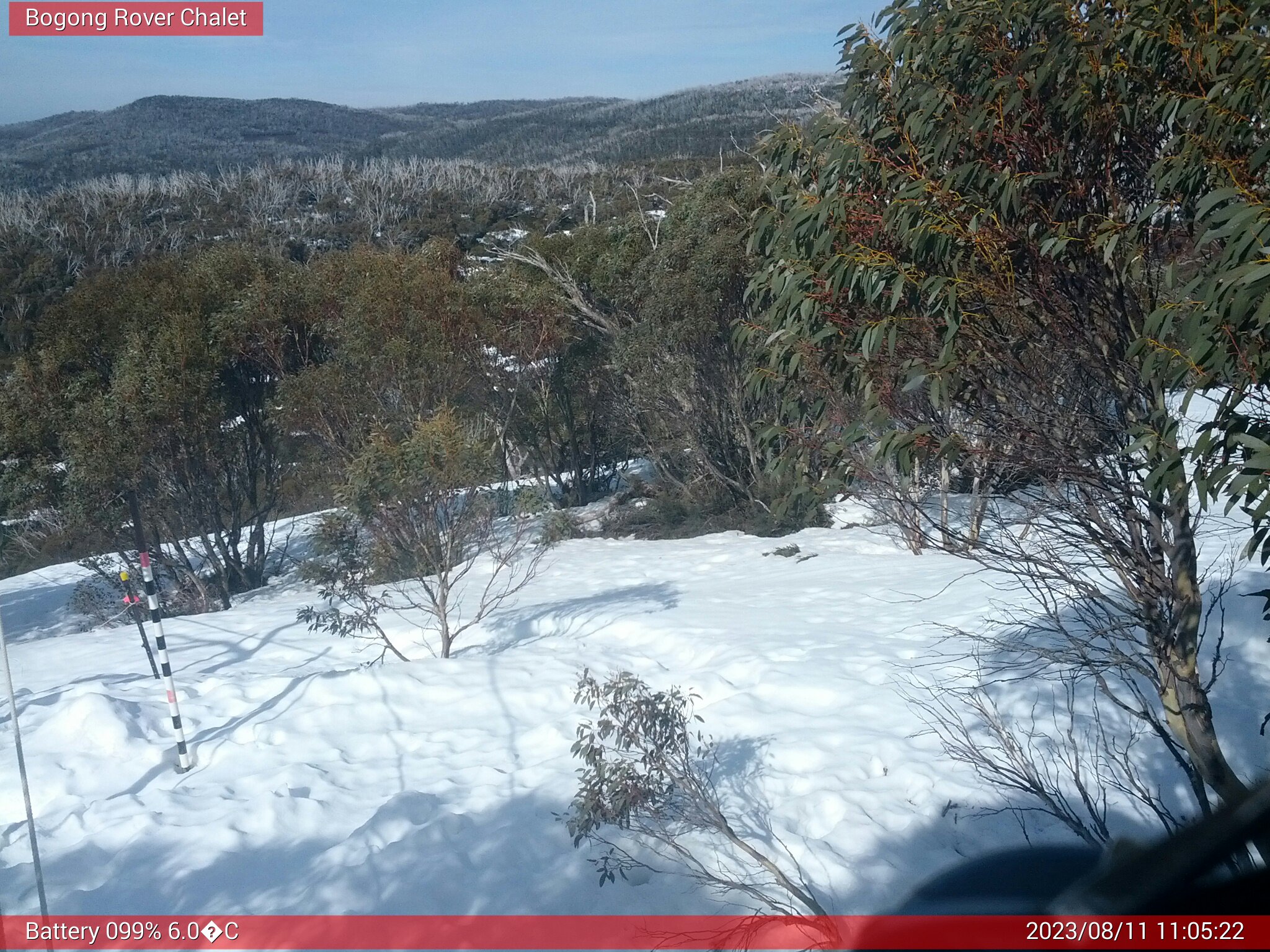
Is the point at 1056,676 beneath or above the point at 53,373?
beneath

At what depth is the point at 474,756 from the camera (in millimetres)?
5305

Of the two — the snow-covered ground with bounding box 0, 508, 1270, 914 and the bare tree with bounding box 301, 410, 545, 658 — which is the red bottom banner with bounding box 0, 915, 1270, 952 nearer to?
the snow-covered ground with bounding box 0, 508, 1270, 914

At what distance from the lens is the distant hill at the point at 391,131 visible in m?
17.9

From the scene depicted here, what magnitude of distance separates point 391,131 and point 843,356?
37.0 meters

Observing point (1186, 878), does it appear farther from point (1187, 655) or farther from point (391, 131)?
point (391, 131)

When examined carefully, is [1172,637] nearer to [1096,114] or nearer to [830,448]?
[830,448]

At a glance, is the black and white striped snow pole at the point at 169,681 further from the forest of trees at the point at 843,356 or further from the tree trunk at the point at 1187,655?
the tree trunk at the point at 1187,655

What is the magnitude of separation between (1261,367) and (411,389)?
1157cm

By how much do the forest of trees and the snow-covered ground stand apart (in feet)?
1.54

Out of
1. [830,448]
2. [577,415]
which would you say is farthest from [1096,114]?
[577,415]

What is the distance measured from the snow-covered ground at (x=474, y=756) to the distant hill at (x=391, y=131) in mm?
3406

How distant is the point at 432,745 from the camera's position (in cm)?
548

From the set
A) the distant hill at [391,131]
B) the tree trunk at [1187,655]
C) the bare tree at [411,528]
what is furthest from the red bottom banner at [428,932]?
the distant hill at [391,131]

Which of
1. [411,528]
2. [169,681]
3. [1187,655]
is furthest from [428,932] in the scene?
[411,528]
